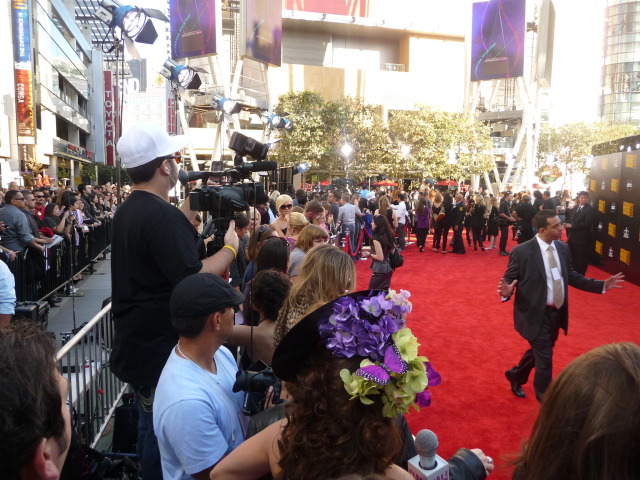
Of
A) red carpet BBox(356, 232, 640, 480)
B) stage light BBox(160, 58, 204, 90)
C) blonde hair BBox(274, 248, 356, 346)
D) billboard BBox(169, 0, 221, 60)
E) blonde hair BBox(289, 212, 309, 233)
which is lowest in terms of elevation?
red carpet BBox(356, 232, 640, 480)

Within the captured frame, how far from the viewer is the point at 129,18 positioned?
7172 mm

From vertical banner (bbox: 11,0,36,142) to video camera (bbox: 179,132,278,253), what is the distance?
Answer: 25.3m

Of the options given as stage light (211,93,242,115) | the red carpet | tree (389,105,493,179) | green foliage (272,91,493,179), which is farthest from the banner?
green foliage (272,91,493,179)

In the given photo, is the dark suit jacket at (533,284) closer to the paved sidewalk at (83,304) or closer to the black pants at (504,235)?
the paved sidewalk at (83,304)

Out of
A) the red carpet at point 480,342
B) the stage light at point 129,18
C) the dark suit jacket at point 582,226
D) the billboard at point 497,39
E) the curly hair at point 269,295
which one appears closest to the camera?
the curly hair at point 269,295

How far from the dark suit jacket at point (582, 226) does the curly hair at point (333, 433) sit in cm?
1158

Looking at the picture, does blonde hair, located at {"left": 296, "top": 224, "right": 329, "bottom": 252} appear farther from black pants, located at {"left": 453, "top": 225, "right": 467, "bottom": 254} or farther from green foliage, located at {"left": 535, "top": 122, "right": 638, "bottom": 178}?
green foliage, located at {"left": 535, "top": 122, "right": 638, "bottom": 178}

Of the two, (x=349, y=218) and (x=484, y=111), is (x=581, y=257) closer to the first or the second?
(x=349, y=218)

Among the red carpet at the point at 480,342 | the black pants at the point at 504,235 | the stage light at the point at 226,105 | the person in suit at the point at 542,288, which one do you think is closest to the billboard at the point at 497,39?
the stage light at the point at 226,105

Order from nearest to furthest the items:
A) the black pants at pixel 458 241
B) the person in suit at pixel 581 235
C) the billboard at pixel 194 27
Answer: the person in suit at pixel 581 235 < the black pants at pixel 458 241 < the billboard at pixel 194 27

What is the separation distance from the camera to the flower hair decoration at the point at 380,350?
4.84 ft

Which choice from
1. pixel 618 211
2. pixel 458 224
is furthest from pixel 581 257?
pixel 458 224

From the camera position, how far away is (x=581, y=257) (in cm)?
1168

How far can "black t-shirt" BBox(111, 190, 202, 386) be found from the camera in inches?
96.1
